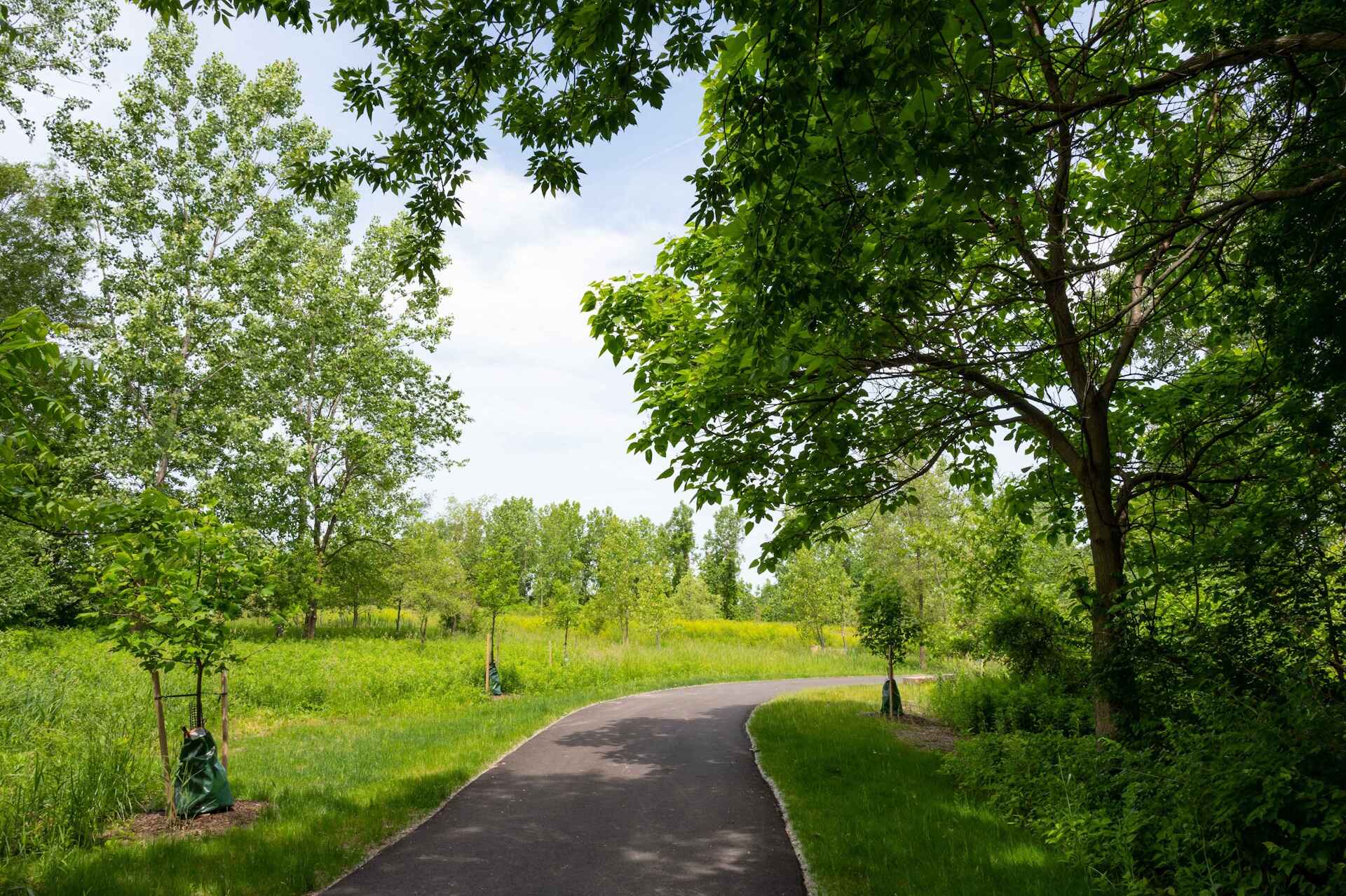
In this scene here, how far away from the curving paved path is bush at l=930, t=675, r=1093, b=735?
4768 mm

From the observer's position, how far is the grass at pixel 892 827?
5.69 meters

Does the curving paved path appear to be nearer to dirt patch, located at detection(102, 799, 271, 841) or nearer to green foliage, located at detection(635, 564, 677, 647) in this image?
dirt patch, located at detection(102, 799, 271, 841)

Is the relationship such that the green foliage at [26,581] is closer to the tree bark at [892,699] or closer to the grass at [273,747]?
the grass at [273,747]

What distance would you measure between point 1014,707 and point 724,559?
216 feet

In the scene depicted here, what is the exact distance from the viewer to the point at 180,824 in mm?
7469

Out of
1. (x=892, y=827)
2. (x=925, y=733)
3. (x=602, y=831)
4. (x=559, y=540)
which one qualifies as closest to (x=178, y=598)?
(x=602, y=831)

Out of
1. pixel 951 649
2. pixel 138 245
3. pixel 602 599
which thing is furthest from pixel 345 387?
pixel 951 649

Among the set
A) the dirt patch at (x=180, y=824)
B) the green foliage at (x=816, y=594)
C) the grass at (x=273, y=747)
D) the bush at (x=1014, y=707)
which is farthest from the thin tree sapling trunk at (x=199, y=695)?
the green foliage at (x=816, y=594)

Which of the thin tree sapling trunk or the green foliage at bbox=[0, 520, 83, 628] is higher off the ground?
the green foliage at bbox=[0, 520, 83, 628]

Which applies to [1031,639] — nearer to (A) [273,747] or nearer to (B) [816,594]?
(A) [273,747]

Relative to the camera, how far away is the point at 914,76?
361 centimetres

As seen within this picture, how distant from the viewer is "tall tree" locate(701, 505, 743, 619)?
7419 cm

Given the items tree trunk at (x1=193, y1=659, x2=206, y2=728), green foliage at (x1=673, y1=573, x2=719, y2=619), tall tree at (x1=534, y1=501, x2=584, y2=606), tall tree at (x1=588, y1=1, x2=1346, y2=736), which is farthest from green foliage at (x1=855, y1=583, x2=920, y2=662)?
tall tree at (x1=534, y1=501, x2=584, y2=606)

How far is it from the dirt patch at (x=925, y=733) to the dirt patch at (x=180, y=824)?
10.1 m
